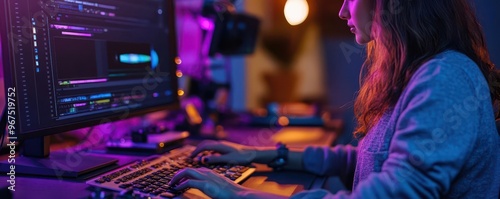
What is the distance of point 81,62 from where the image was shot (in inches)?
35.1

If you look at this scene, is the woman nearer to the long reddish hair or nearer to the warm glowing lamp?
the long reddish hair

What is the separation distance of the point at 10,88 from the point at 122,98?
320 mm

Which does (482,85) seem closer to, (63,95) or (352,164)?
(352,164)

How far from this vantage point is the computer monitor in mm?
738

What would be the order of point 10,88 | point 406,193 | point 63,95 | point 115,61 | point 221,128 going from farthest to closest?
point 221,128 < point 115,61 < point 63,95 < point 10,88 < point 406,193

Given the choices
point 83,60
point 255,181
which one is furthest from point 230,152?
point 83,60

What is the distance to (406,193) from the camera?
2.01 feet

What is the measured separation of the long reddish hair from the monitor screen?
1.95 feet

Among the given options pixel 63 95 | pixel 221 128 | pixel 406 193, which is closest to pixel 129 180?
pixel 63 95

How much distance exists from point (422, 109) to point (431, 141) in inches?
1.9

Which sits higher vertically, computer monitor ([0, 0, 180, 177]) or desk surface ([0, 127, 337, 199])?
computer monitor ([0, 0, 180, 177])

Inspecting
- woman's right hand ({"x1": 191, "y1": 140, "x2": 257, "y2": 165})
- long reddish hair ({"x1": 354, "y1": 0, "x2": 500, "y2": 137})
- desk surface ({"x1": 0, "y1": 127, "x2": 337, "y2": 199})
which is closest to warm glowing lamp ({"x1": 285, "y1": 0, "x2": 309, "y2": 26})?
desk surface ({"x1": 0, "y1": 127, "x2": 337, "y2": 199})

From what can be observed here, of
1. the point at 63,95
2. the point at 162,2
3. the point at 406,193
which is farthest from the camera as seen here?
the point at 162,2

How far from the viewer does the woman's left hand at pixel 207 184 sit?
72 centimetres
